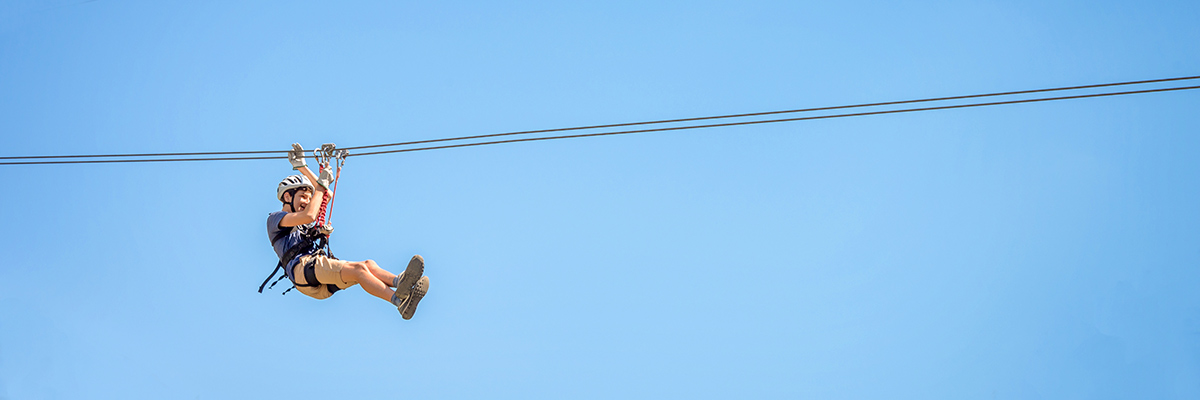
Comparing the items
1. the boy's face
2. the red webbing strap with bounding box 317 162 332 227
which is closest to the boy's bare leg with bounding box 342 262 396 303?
the red webbing strap with bounding box 317 162 332 227

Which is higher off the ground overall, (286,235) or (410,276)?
(286,235)

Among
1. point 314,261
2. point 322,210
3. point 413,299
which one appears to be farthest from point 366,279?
point 322,210

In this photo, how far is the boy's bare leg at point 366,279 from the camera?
31.2 feet

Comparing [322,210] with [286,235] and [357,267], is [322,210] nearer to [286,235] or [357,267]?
[286,235]

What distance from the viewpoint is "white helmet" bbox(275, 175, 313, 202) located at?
10.1 meters

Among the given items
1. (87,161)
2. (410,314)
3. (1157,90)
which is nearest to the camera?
(1157,90)

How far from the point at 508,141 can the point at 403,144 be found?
3.22ft

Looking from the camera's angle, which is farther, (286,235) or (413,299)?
(286,235)

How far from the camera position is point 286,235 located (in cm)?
1006

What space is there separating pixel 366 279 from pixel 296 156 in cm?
134

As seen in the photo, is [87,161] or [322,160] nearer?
[322,160]

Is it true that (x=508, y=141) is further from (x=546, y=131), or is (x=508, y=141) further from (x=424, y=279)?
(x=424, y=279)

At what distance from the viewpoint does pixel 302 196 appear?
10156 mm

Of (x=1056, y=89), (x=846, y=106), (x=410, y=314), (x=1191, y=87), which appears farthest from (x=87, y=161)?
(x=1191, y=87)
